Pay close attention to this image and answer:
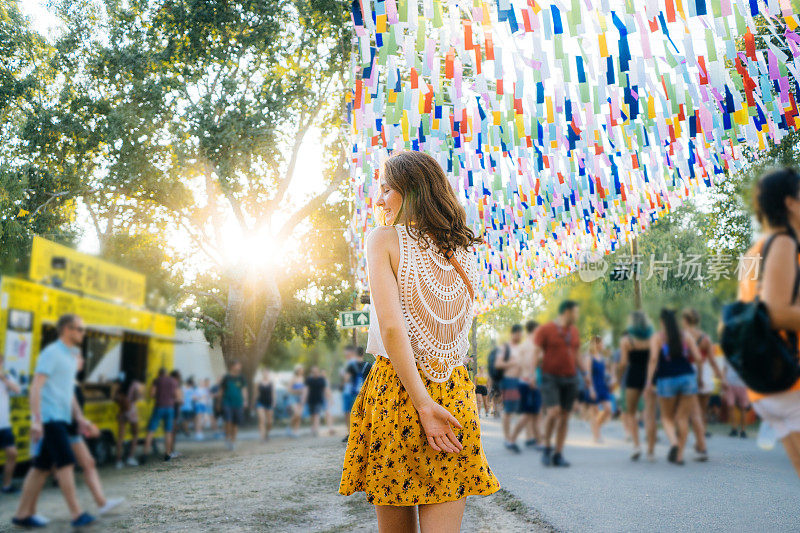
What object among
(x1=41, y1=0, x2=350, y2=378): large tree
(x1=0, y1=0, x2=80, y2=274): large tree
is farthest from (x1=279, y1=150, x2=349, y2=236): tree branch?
(x1=0, y1=0, x2=80, y2=274): large tree

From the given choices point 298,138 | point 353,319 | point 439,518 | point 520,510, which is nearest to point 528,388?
point 439,518

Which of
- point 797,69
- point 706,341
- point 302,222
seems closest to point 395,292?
point 706,341

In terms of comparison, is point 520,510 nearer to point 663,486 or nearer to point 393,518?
point 663,486

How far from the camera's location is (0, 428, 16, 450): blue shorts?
2.45 metres

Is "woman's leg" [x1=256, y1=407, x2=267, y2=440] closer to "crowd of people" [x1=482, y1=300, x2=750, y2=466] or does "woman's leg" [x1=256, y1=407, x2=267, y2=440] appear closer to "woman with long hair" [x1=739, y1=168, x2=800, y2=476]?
"crowd of people" [x1=482, y1=300, x2=750, y2=466]

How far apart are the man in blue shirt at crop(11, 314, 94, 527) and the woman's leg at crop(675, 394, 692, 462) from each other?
7.74ft

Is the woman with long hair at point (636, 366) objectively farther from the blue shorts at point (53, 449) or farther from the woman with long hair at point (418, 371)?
the blue shorts at point (53, 449)

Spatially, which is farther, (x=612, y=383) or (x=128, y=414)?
(x=128, y=414)

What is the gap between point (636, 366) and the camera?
97.3 inches

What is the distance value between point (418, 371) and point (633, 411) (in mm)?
1416

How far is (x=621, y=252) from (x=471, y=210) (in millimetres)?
4229

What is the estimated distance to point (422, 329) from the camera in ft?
5.71

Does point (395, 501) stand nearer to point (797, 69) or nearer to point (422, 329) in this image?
point (422, 329)

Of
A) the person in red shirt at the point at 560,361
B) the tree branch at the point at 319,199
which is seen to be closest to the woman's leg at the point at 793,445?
the person in red shirt at the point at 560,361
